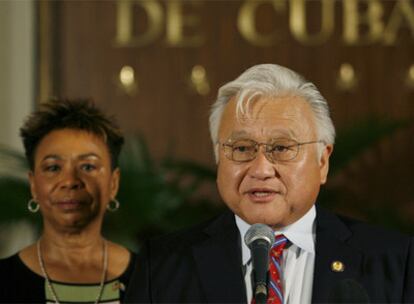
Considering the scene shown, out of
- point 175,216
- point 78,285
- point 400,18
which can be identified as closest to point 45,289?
point 78,285

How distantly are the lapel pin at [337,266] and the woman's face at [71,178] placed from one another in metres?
0.86

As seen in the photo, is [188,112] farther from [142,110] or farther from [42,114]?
[42,114]

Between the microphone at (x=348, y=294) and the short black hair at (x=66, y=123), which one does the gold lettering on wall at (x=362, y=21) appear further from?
the microphone at (x=348, y=294)

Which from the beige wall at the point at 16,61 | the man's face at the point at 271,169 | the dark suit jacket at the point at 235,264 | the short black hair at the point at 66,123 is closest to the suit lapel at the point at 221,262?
the dark suit jacket at the point at 235,264

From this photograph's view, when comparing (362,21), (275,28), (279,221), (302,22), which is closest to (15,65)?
(275,28)

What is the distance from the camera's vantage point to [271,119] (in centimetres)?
270

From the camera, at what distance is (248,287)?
8.90 feet

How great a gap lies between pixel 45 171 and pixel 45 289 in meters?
0.39

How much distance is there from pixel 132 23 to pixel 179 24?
0.30 meters

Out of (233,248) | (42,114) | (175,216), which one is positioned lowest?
(175,216)

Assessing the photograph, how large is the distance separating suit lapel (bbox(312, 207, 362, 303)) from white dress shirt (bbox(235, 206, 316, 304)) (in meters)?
0.03

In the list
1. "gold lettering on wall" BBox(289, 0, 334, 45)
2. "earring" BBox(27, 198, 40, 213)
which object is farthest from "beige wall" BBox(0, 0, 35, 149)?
"earring" BBox(27, 198, 40, 213)

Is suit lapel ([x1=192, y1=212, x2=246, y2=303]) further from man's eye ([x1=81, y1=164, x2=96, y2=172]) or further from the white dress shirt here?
man's eye ([x1=81, y1=164, x2=96, y2=172])

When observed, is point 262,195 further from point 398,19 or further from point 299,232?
point 398,19
